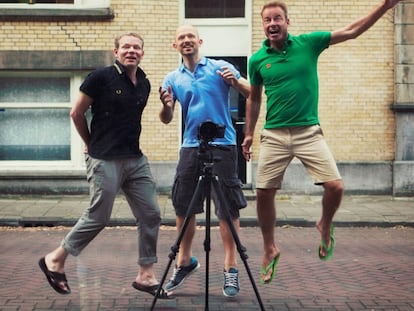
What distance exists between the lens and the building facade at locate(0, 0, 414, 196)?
46.9 feet

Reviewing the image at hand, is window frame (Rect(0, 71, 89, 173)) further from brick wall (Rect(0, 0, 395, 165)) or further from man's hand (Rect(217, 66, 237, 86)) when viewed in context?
man's hand (Rect(217, 66, 237, 86))

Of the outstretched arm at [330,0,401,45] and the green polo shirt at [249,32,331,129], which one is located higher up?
the outstretched arm at [330,0,401,45]

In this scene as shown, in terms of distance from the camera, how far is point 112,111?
5941 mm

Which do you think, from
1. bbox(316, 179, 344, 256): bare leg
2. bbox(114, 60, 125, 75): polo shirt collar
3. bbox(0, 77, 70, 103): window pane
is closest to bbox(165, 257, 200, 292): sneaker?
bbox(316, 179, 344, 256): bare leg

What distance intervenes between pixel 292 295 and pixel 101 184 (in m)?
1.86

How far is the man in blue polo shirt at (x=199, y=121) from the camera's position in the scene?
248 inches

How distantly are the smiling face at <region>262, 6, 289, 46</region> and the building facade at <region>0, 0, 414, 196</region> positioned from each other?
8.42m

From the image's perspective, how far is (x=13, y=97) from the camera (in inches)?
582

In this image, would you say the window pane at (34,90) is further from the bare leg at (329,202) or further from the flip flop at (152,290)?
the bare leg at (329,202)

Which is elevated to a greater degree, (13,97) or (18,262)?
(13,97)

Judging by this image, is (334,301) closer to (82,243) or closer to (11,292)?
(82,243)

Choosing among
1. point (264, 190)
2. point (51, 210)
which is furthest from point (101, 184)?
point (51, 210)

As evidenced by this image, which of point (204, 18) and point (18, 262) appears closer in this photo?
point (18, 262)

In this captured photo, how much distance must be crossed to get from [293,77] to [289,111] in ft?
0.90
